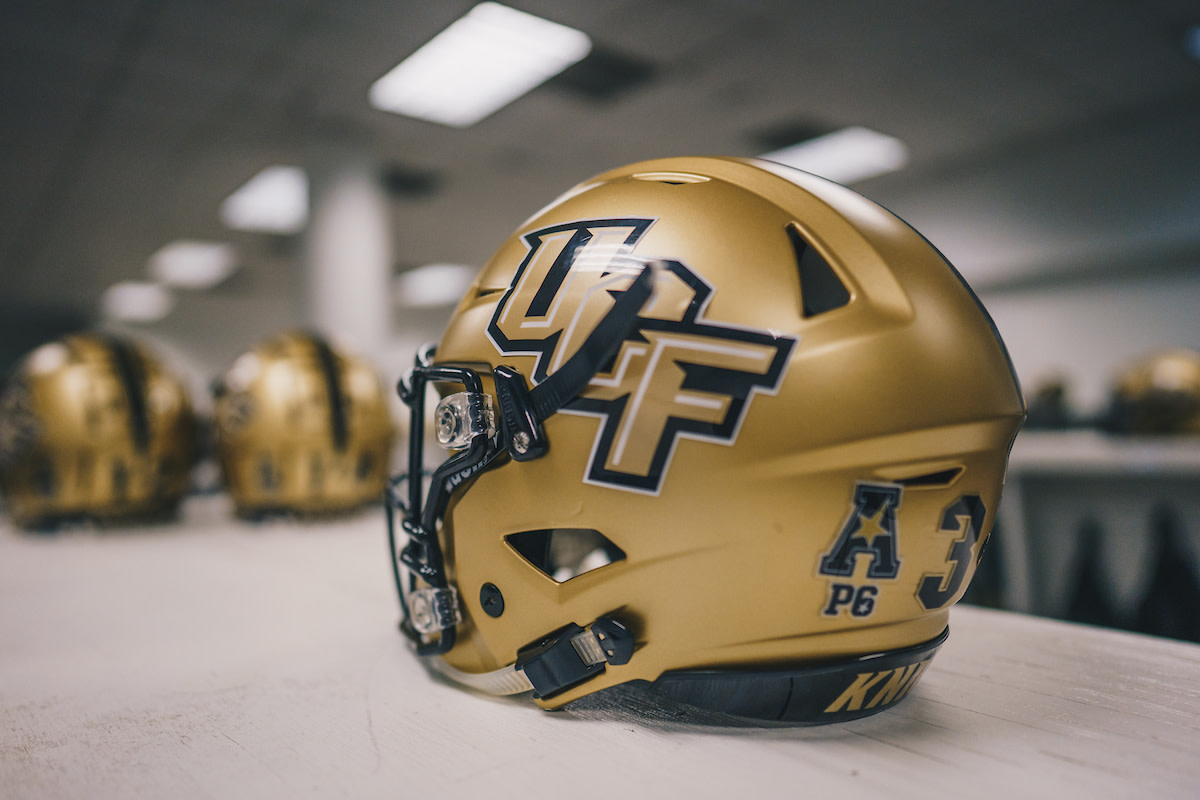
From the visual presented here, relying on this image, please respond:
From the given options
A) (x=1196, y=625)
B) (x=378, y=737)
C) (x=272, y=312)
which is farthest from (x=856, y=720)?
(x=272, y=312)

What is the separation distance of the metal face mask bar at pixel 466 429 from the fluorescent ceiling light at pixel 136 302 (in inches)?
324

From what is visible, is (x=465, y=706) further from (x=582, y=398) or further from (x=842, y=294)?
(x=842, y=294)

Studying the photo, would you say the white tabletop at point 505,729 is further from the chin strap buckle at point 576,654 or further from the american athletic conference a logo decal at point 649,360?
the american athletic conference a logo decal at point 649,360

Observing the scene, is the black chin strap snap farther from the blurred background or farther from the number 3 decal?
the blurred background

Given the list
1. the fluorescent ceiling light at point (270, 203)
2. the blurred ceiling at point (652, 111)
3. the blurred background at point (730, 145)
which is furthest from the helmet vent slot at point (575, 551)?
the fluorescent ceiling light at point (270, 203)

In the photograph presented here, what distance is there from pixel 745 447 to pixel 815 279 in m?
0.16

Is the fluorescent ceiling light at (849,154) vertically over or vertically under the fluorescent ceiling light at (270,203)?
over

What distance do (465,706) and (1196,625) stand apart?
236 centimetres

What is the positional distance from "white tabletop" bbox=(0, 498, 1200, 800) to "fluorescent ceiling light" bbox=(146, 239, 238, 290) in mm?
6159

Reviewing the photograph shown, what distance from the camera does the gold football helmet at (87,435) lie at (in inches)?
64.4

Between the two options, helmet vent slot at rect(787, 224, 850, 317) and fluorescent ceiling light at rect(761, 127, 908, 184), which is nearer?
helmet vent slot at rect(787, 224, 850, 317)

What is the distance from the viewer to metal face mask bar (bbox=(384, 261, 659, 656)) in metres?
0.56

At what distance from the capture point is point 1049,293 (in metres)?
4.99

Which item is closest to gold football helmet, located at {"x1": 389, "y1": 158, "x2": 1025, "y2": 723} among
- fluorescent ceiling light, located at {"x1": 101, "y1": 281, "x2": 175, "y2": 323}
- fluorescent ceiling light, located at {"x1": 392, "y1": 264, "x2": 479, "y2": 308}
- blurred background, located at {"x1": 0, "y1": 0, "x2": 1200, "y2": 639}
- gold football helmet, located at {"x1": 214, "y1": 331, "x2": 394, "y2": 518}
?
gold football helmet, located at {"x1": 214, "y1": 331, "x2": 394, "y2": 518}
